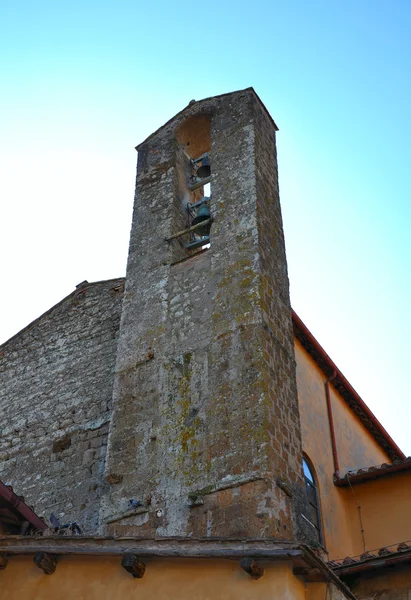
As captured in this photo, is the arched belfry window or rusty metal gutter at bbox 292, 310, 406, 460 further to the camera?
rusty metal gutter at bbox 292, 310, 406, 460

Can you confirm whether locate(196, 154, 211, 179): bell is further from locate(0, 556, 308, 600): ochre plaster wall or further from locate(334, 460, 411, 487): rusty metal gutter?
locate(0, 556, 308, 600): ochre plaster wall

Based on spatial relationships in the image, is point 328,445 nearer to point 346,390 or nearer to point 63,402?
point 346,390

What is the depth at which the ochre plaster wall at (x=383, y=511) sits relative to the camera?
11.8 metres

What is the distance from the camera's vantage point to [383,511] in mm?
12102

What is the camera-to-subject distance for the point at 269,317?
10023 millimetres

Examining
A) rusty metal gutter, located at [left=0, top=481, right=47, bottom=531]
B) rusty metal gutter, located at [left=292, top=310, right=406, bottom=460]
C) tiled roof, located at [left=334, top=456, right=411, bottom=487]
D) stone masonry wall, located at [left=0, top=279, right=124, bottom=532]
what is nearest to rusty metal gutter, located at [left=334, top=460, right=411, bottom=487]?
tiled roof, located at [left=334, top=456, right=411, bottom=487]

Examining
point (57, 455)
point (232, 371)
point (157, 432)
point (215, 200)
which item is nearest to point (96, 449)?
point (57, 455)

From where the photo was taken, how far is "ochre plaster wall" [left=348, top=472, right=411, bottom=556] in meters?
11.8

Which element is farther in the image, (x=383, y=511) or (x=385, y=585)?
(x=383, y=511)

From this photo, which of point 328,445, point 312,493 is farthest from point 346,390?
point 312,493

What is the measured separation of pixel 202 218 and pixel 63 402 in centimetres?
361

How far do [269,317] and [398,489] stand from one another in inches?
158

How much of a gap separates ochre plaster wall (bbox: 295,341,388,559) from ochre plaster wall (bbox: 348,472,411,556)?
153 mm

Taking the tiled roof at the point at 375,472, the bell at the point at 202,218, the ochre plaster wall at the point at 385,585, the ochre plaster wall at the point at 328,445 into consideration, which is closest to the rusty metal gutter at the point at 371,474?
the tiled roof at the point at 375,472
